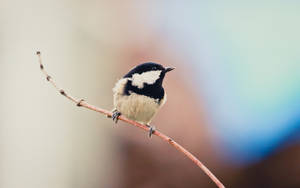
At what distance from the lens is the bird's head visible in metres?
1.47

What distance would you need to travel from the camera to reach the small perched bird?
1423 millimetres

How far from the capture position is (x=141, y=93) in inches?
57.2

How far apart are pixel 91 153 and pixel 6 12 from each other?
1499 mm

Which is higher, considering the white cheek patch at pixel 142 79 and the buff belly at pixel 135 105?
the white cheek patch at pixel 142 79

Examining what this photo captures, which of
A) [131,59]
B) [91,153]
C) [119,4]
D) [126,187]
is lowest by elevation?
[126,187]

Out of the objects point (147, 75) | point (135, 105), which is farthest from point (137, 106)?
point (147, 75)

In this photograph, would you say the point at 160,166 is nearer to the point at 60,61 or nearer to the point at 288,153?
the point at 288,153

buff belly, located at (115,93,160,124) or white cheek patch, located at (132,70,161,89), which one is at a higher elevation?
white cheek patch, located at (132,70,161,89)

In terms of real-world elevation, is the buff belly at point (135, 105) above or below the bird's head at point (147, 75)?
below

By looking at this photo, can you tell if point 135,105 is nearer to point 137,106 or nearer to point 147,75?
point 137,106

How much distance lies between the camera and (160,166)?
3.28 meters

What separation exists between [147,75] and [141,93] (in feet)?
0.21

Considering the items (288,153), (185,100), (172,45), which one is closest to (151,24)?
(172,45)

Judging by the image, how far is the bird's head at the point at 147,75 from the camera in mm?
1470
